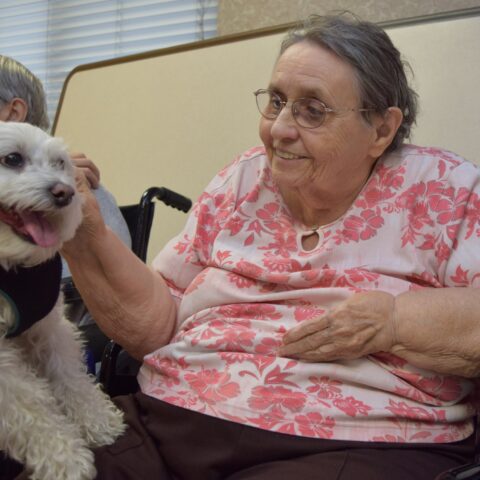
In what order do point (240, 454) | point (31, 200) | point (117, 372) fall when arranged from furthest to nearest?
point (117, 372) → point (240, 454) → point (31, 200)

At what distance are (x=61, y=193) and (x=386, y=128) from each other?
62 centimetres

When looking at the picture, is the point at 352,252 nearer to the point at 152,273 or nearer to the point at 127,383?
the point at 152,273

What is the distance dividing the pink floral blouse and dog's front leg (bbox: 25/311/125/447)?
96mm

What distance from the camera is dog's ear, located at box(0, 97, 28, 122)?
1.37m

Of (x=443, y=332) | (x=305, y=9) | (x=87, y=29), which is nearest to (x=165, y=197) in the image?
(x=443, y=332)

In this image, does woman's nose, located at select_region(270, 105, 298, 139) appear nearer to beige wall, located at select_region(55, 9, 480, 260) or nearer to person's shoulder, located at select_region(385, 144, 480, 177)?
person's shoulder, located at select_region(385, 144, 480, 177)

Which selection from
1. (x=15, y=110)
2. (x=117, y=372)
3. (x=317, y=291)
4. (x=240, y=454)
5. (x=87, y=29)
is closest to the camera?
(x=240, y=454)

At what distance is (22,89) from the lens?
1404 millimetres

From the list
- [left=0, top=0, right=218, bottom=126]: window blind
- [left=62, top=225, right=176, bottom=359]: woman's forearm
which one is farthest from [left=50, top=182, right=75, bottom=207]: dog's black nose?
[left=0, top=0, right=218, bottom=126]: window blind

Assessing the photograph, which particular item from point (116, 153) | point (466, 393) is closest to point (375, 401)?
point (466, 393)

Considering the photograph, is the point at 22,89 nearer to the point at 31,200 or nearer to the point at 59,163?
the point at 59,163

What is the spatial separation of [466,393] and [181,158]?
127 centimetres

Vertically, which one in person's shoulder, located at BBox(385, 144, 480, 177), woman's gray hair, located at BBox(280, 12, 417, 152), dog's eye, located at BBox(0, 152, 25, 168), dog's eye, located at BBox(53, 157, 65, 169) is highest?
woman's gray hair, located at BBox(280, 12, 417, 152)

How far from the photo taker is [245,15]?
7.05 feet
